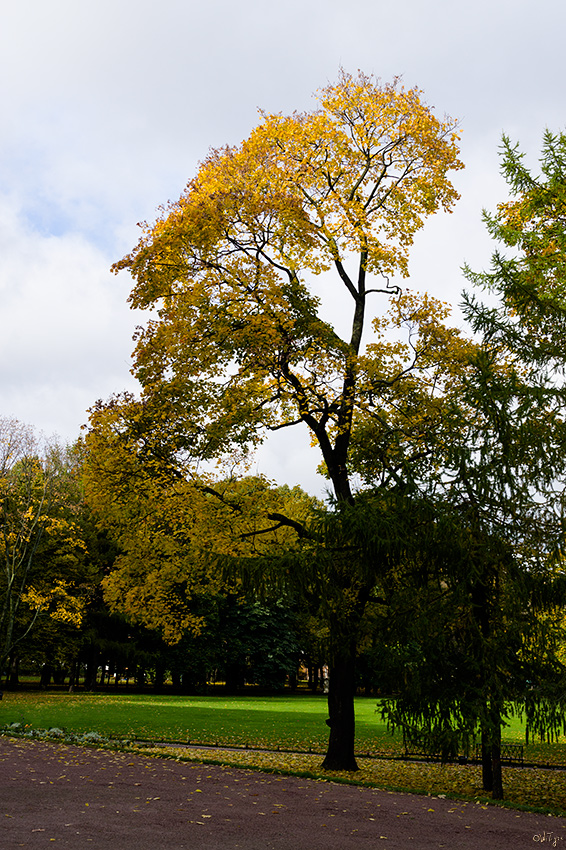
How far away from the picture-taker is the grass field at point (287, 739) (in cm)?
1245

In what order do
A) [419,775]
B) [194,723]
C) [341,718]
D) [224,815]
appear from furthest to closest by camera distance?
[194,723], [341,718], [419,775], [224,815]

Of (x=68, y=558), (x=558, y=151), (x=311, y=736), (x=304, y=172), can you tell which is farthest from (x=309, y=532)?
(x=68, y=558)

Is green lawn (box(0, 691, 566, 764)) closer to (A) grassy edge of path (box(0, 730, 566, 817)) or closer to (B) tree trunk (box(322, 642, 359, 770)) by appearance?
(B) tree trunk (box(322, 642, 359, 770))

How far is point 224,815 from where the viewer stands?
785 cm

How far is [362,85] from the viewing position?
50.7 feet

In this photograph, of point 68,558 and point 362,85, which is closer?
point 362,85

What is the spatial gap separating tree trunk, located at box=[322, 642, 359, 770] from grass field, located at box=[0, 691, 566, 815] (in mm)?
367

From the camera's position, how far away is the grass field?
12.5 metres

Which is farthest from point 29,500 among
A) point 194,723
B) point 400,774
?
point 400,774

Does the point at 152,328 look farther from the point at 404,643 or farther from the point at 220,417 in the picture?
the point at 404,643

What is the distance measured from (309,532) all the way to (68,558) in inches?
1149

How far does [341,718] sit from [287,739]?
6.57 meters

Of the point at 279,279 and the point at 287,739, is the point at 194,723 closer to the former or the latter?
the point at 287,739

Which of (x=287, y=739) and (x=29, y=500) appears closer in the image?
(x=287, y=739)
